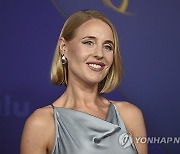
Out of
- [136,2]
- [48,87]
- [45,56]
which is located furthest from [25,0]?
[136,2]

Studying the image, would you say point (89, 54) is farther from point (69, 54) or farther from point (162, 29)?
point (162, 29)

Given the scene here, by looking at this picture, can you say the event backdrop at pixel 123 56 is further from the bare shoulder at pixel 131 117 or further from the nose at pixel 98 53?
the nose at pixel 98 53

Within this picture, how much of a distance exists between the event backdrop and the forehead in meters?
0.42

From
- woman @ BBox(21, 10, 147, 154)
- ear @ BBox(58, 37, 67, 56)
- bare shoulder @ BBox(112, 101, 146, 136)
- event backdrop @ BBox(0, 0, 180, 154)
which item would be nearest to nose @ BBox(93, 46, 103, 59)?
woman @ BBox(21, 10, 147, 154)

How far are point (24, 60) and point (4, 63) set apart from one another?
0.29ft

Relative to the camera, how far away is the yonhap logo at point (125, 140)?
1263mm

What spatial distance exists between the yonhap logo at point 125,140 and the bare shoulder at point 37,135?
242mm

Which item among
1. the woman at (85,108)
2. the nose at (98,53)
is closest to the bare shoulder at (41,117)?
the woman at (85,108)

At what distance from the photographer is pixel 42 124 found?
47.7 inches

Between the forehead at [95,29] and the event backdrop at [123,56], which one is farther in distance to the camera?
the event backdrop at [123,56]

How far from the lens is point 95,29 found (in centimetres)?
127

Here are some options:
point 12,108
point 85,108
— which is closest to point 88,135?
point 85,108

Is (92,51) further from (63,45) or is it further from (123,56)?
(123,56)

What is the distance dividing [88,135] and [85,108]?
11 centimetres
